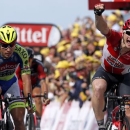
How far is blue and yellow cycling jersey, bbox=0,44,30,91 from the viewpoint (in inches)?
486

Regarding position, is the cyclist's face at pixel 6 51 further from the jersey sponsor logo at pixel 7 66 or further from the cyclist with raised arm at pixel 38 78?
the cyclist with raised arm at pixel 38 78

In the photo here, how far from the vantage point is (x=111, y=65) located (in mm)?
12102

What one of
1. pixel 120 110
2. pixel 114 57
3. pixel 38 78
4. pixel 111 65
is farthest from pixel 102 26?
pixel 38 78

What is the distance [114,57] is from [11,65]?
1.72 meters

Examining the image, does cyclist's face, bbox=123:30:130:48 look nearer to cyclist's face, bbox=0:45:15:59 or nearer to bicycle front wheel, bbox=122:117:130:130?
bicycle front wheel, bbox=122:117:130:130

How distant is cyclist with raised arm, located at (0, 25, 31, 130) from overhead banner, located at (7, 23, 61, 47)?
1244 cm

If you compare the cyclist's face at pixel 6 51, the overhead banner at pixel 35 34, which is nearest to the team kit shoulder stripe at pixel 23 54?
the cyclist's face at pixel 6 51

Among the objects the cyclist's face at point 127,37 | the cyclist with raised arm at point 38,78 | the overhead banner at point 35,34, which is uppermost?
the cyclist's face at point 127,37

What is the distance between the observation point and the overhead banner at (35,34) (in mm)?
25395

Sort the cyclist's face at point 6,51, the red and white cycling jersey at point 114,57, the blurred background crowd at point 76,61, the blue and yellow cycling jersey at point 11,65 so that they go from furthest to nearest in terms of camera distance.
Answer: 1. the blurred background crowd at point 76,61
2. the blue and yellow cycling jersey at point 11,65
3. the cyclist's face at point 6,51
4. the red and white cycling jersey at point 114,57

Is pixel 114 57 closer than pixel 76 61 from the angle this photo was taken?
Yes

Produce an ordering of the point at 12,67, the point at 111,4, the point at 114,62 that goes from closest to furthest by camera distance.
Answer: the point at 114,62 < the point at 12,67 < the point at 111,4

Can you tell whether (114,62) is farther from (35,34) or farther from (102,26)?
(35,34)

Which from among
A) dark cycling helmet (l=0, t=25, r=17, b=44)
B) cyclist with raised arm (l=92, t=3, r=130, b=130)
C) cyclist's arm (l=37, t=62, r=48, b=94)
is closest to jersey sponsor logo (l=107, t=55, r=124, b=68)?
cyclist with raised arm (l=92, t=3, r=130, b=130)
